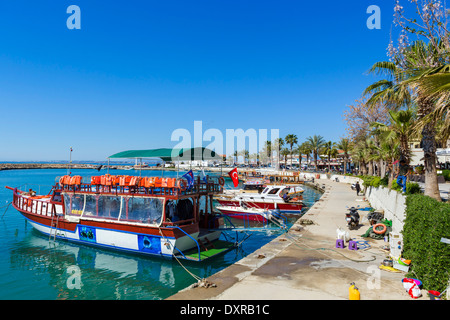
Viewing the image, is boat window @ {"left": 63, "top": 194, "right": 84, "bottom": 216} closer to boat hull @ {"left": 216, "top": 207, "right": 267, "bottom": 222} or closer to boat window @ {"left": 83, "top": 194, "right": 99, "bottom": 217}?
boat window @ {"left": 83, "top": 194, "right": 99, "bottom": 217}

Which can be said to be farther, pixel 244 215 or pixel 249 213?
pixel 249 213

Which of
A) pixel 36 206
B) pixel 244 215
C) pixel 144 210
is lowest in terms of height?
pixel 244 215

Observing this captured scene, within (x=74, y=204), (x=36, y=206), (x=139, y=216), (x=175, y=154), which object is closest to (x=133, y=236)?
(x=139, y=216)

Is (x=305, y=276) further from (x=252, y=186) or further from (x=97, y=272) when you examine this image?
(x=252, y=186)

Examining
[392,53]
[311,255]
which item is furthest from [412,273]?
[392,53]

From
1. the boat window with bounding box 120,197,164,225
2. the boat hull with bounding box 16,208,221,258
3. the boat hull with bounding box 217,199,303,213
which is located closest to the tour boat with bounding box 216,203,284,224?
the boat hull with bounding box 217,199,303,213

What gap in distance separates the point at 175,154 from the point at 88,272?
7.40 meters

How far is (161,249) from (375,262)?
9.85 meters

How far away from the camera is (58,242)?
19.1 metres

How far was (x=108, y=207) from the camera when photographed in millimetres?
16312

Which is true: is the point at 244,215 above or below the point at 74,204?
below

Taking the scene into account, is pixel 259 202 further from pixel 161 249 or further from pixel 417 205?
pixel 417 205

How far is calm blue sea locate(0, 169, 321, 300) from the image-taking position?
11.8 m

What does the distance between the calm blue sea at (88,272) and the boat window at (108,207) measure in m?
2.30
